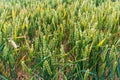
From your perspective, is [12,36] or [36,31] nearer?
[12,36]

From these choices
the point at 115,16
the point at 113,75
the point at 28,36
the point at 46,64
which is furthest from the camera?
the point at 115,16

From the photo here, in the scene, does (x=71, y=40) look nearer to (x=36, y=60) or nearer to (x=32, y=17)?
(x=36, y=60)

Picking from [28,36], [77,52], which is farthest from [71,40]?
[28,36]

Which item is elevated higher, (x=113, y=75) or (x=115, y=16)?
(x=115, y=16)

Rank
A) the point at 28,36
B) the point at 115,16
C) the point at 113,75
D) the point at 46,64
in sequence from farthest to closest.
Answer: the point at 115,16 < the point at 28,36 < the point at 113,75 < the point at 46,64

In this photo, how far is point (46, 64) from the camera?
117 cm

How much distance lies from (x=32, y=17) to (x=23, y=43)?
29 cm

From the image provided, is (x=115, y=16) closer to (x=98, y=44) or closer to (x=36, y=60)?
(x=98, y=44)

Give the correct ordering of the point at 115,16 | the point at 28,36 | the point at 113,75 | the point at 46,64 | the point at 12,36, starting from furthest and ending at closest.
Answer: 1. the point at 115,16
2. the point at 28,36
3. the point at 12,36
4. the point at 113,75
5. the point at 46,64

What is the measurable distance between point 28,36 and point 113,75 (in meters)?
0.56

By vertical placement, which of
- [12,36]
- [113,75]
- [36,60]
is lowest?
[113,75]

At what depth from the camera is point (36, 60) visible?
129 cm

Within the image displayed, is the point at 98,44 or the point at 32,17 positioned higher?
the point at 32,17

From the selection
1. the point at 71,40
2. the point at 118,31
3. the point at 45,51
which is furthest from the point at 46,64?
the point at 118,31
